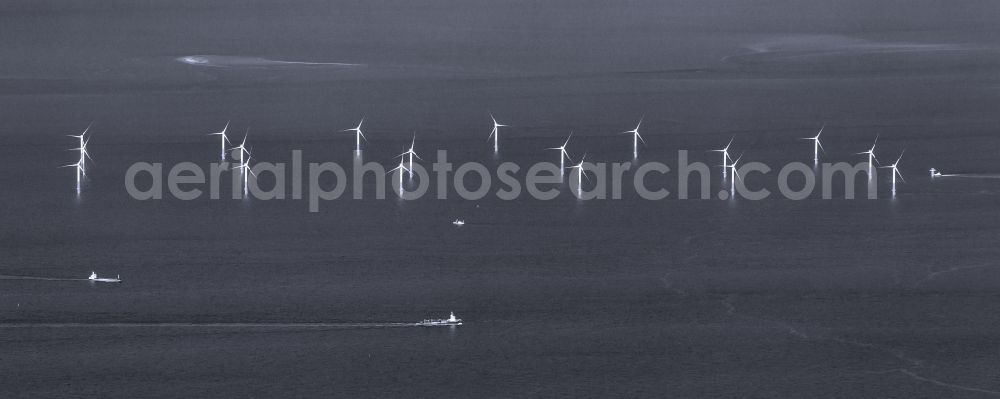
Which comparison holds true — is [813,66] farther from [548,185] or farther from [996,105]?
[548,185]

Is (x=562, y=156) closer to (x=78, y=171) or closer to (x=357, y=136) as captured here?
(x=357, y=136)

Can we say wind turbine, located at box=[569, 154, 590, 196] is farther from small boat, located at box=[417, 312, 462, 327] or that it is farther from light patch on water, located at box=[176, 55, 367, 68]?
light patch on water, located at box=[176, 55, 367, 68]

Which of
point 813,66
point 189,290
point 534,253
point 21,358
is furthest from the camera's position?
point 813,66

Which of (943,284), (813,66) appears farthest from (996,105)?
(943,284)

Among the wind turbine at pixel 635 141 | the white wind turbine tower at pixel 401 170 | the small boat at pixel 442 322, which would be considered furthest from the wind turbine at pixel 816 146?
the small boat at pixel 442 322

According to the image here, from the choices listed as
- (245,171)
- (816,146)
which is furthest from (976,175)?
(245,171)

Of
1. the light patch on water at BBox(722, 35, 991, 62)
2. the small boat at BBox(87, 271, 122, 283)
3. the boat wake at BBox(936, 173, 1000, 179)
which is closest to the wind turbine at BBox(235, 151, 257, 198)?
A: the small boat at BBox(87, 271, 122, 283)
